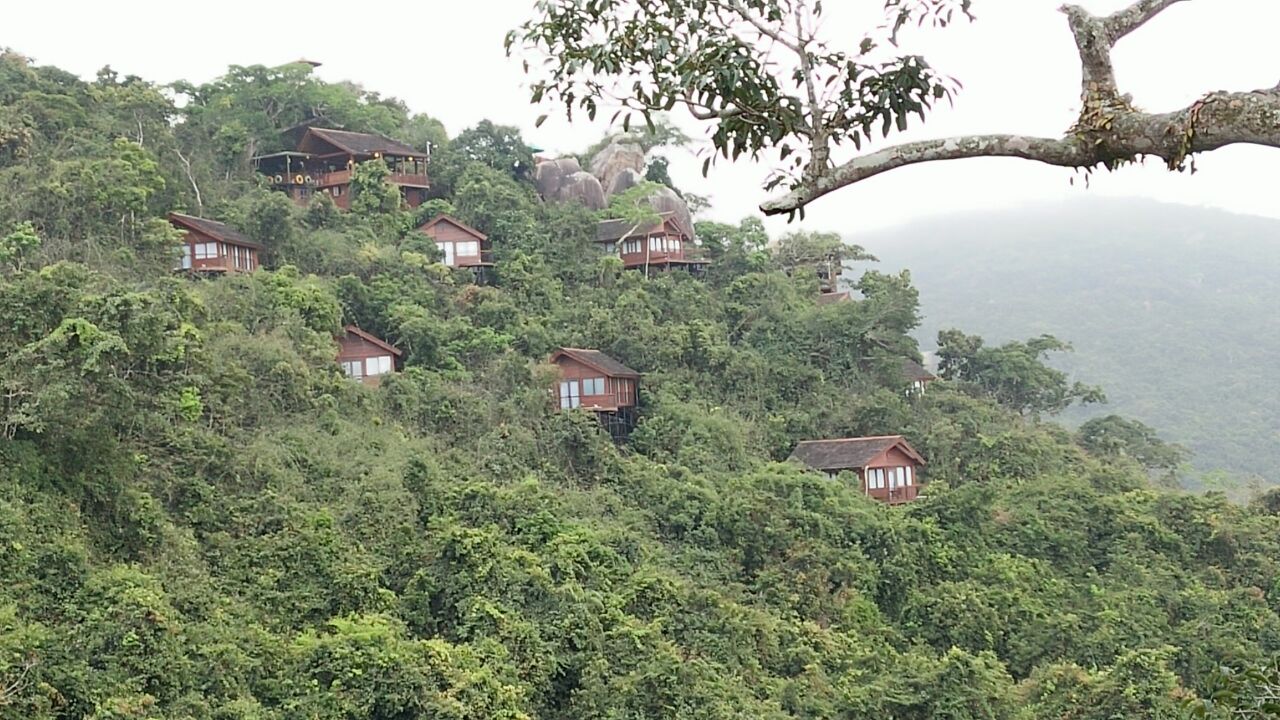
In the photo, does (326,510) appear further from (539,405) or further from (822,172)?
(822,172)

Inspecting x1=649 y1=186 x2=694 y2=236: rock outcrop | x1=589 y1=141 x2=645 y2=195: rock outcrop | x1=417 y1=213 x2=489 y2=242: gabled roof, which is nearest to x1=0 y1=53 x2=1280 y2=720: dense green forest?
x1=417 y1=213 x2=489 y2=242: gabled roof

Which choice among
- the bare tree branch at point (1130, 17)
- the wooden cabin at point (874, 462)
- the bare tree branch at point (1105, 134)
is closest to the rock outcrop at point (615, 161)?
the wooden cabin at point (874, 462)

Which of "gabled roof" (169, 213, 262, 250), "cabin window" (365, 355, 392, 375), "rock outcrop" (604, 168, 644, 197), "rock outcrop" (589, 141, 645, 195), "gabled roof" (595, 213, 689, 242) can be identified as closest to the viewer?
"cabin window" (365, 355, 392, 375)

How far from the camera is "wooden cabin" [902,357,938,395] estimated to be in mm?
27777

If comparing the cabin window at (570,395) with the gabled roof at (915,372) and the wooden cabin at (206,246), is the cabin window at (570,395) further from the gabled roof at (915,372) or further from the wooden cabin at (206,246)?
the gabled roof at (915,372)

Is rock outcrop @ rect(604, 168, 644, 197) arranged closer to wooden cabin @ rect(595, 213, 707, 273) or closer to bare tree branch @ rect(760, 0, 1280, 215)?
wooden cabin @ rect(595, 213, 707, 273)

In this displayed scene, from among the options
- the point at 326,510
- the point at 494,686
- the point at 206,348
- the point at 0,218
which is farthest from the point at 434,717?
the point at 0,218

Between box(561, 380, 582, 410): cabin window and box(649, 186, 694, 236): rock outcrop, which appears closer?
box(561, 380, 582, 410): cabin window

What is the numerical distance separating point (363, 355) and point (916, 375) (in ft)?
37.7

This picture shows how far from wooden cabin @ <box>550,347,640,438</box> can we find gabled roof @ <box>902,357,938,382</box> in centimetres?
669

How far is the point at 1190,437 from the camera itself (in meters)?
45.1

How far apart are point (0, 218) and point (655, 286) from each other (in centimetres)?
1158

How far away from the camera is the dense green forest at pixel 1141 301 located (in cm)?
4747

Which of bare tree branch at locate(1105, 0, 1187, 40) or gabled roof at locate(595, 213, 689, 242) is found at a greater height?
gabled roof at locate(595, 213, 689, 242)
